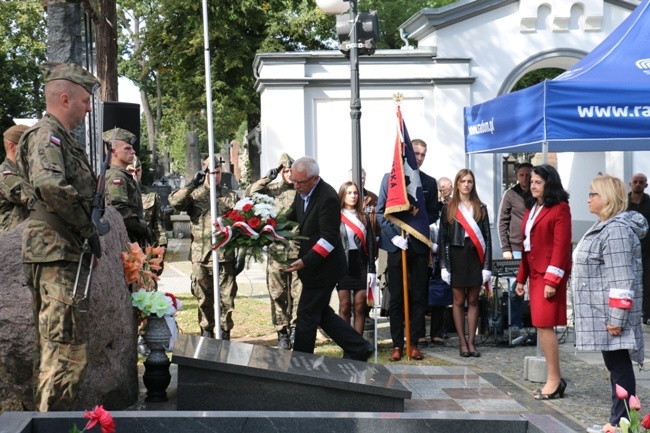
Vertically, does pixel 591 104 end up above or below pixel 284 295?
above

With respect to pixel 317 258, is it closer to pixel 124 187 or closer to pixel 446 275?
pixel 124 187

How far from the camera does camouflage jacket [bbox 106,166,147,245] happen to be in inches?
322

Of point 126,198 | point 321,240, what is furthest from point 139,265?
point 321,240

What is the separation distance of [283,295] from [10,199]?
11.7 feet

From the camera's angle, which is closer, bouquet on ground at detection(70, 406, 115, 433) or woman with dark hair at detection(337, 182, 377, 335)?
bouquet on ground at detection(70, 406, 115, 433)

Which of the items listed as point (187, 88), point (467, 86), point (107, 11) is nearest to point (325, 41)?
point (187, 88)

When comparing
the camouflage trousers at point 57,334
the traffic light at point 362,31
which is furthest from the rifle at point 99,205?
the traffic light at point 362,31

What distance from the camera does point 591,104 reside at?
29.3ft

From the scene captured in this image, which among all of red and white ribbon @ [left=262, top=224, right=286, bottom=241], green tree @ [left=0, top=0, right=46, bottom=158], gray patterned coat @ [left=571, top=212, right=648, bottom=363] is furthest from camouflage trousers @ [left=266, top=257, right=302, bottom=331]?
green tree @ [left=0, top=0, right=46, bottom=158]

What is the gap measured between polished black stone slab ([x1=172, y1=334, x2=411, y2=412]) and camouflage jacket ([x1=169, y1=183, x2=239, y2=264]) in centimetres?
347

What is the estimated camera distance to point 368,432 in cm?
373

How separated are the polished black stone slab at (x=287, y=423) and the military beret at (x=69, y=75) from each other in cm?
211

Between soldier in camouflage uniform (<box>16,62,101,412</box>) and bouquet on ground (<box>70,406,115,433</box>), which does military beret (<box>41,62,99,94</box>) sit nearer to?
soldier in camouflage uniform (<box>16,62,101,412</box>)

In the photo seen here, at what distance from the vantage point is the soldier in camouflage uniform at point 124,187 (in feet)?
26.8
